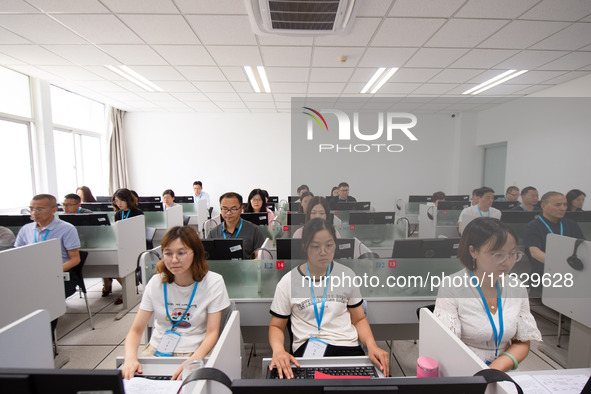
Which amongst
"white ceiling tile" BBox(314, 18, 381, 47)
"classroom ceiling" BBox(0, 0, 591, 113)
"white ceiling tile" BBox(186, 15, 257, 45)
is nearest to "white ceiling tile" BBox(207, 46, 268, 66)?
"classroom ceiling" BBox(0, 0, 591, 113)

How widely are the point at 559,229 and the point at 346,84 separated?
3.57m

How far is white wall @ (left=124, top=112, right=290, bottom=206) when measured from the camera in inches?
295

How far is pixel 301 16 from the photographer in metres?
2.61

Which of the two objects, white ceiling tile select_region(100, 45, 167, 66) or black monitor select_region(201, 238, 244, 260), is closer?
black monitor select_region(201, 238, 244, 260)

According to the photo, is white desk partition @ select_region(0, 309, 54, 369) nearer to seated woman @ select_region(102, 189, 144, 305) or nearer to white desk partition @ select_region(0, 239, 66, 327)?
white desk partition @ select_region(0, 239, 66, 327)

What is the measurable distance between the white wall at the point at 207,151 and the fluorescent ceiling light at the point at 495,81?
4.28 metres

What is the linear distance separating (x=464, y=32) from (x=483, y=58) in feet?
3.24

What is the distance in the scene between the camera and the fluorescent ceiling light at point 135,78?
4293 mm

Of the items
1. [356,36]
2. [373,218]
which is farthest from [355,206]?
[356,36]

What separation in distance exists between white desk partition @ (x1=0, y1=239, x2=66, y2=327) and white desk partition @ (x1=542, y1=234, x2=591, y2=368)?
3724mm

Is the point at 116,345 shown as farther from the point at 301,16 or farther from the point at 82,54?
the point at 82,54

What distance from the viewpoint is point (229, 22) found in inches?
113

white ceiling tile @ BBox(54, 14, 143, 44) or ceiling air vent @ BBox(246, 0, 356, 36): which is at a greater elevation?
white ceiling tile @ BBox(54, 14, 143, 44)

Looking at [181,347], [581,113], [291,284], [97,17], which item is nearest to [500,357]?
[291,284]
